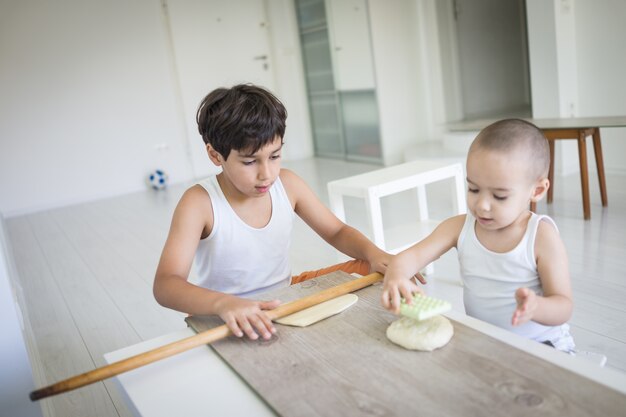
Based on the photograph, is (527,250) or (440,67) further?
(440,67)

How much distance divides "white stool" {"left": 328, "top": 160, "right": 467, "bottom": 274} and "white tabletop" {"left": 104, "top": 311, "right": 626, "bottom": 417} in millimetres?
1367

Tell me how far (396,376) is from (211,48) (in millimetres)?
5978

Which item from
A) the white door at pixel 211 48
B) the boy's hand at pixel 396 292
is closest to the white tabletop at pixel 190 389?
the boy's hand at pixel 396 292

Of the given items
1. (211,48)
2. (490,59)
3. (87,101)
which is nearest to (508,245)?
→ (490,59)

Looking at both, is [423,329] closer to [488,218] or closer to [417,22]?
[488,218]

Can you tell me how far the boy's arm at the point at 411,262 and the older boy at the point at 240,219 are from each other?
11 centimetres

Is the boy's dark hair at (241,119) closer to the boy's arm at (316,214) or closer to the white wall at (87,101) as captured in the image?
the boy's arm at (316,214)

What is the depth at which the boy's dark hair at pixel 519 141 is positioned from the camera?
968 millimetres

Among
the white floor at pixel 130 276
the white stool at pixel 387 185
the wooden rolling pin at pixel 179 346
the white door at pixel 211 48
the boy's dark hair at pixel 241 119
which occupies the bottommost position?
the white floor at pixel 130 276

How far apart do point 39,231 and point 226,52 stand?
9.14 ft

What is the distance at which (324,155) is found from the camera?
6648 mm

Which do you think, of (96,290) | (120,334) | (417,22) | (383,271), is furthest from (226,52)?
(383,271)

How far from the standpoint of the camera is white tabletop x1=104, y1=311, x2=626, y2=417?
715 mm

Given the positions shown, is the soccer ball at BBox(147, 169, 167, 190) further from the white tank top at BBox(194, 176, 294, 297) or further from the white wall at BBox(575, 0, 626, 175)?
the white tank top at BBox(194, 176, 294, 297)
